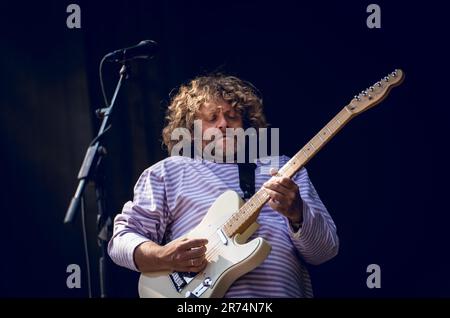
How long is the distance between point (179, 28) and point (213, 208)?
88cm

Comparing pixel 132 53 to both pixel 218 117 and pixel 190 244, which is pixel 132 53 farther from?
pixel 190 244

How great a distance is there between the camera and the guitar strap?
250cm

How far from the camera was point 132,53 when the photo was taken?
2455mm

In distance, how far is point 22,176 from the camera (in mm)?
2908

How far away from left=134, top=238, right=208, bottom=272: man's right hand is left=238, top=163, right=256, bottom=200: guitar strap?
0.24 m

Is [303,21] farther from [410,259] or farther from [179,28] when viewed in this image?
[410,259]

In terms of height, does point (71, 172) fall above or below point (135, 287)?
above

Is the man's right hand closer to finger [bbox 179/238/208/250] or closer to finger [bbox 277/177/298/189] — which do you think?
finger [bbox 179/238/208/250]

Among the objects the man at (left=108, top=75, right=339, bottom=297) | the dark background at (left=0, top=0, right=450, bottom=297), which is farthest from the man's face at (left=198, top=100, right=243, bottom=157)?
the dark background at (left=0, top=0, right=450, bottom=297)

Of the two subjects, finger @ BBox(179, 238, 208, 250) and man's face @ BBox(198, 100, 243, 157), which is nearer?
finger @ BBox(179, 238, 208, 250)

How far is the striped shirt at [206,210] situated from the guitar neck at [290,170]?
8 centimetres

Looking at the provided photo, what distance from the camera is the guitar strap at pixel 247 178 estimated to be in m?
2.50

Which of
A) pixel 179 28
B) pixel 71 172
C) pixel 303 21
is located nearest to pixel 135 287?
pixel 71 172

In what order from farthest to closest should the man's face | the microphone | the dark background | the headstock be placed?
the dark background
the man's face
the microphone
the headstock
